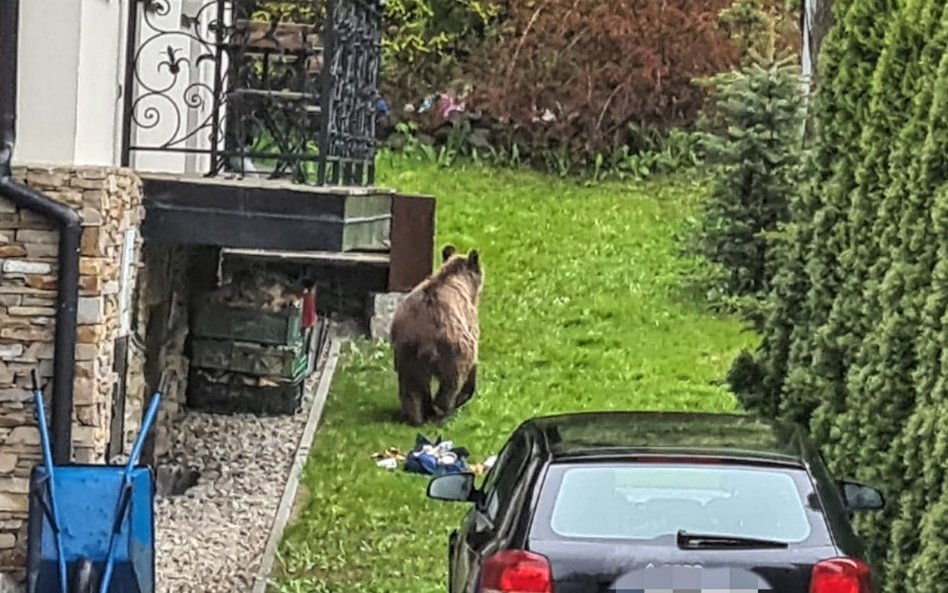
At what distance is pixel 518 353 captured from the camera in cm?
1528

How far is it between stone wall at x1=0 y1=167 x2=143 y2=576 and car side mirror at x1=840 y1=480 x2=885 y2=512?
3875 mm

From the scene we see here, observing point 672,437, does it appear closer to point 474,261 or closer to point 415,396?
point 415,396

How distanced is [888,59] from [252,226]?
3.71 metres

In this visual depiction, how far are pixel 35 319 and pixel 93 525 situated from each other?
131cm

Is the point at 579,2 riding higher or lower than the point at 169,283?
higher

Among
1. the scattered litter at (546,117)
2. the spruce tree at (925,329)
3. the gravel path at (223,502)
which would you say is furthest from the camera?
the scattered litter at (546,117)

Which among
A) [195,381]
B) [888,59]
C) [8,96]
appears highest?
[888,59]

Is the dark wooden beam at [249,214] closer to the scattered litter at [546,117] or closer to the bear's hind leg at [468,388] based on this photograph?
the bear's hind leg at [468,388]

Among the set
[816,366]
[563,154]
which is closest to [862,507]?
[816,366]

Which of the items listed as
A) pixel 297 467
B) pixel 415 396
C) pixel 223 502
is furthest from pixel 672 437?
pixel 415 396

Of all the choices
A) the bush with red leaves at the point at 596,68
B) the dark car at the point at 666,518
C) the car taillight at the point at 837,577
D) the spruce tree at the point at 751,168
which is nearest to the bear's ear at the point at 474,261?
the spruce tree at the point at 751,168

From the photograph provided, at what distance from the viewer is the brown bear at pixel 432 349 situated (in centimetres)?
1304

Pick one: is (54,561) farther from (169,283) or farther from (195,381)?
(195,381)

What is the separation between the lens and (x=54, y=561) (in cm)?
768
